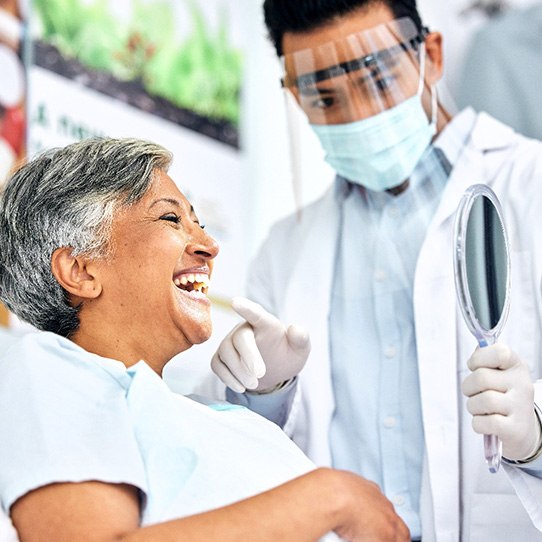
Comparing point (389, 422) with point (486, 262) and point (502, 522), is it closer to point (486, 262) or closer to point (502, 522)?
point (502, 522)

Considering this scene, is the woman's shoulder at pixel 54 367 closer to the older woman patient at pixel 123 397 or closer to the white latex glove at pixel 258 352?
the older woman patient at pixel 123 397

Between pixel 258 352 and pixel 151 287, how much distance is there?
0.71ft

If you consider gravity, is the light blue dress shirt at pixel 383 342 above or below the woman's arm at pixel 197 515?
below

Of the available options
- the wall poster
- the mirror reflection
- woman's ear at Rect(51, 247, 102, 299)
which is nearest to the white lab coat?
the mirror reflection

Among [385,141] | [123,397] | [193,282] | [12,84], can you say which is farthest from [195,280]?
[12,84]

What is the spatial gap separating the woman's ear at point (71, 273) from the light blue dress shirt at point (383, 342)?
550 millimetres

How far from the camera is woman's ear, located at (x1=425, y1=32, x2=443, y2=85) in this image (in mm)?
1892

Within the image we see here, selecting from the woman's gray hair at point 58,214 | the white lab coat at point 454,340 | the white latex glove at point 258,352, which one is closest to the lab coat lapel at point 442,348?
the white lab coat at point 454,340

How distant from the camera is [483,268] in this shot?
149 centimetres

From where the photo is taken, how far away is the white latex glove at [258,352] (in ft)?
5.27

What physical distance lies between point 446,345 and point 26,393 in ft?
2.48

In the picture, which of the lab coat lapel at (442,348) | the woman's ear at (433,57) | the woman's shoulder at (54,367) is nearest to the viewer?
the woman's shoulder at (54,367)

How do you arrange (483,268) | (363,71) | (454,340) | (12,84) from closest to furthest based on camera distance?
(483,268)
(454,340)
(363,71)
(12,84)

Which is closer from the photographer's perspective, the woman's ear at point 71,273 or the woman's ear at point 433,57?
the woman's ear at point 71,273
